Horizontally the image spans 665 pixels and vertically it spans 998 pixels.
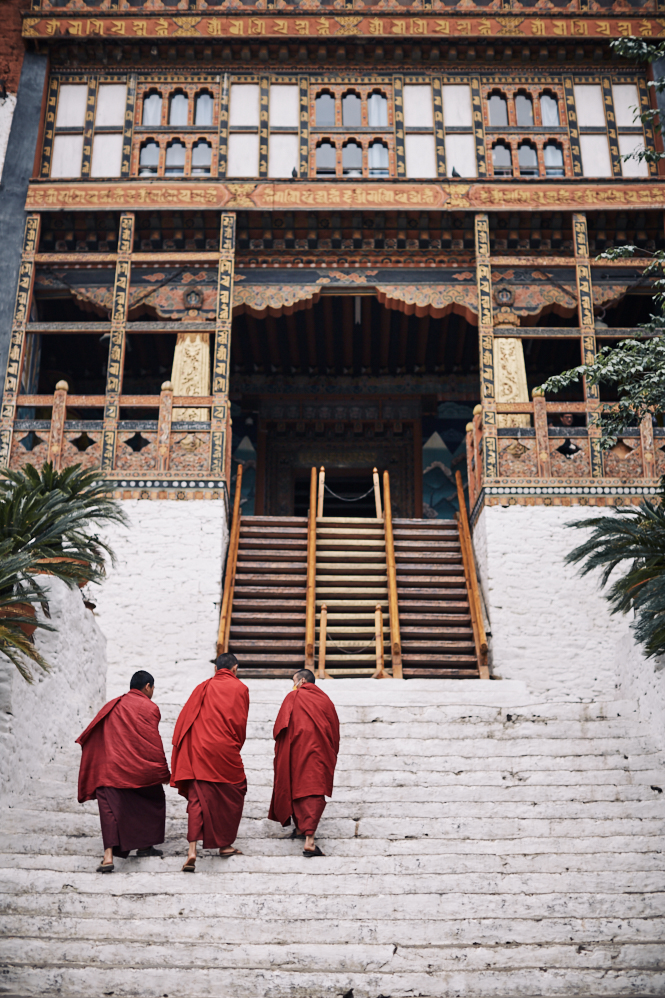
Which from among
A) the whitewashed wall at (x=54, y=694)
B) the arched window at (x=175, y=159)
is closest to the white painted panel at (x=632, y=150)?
the arched window at (x=175, y=159)

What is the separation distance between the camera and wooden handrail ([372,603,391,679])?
367 inches

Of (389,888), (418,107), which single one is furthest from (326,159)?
(389,888)

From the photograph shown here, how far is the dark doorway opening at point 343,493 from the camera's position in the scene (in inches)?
599

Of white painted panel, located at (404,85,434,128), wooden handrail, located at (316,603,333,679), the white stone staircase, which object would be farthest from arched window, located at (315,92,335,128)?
the white stone staircase

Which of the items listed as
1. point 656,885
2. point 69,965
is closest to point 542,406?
point 656,885

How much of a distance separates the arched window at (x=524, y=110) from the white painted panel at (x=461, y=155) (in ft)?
2.23

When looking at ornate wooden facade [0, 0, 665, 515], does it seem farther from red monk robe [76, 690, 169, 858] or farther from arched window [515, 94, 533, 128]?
red monk robe [76, 690, 169, 858]

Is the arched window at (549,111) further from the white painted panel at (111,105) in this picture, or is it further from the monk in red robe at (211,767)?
the monk in red robe at (211,767)

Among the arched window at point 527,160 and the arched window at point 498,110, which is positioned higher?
the arched window at point 498,110

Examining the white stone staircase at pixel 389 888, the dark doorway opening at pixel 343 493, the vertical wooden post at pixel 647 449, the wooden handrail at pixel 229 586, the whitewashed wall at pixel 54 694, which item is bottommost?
the white stone staircase at pixel 389 888

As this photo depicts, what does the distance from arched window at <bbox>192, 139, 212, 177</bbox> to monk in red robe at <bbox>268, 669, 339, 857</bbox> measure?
328 inches

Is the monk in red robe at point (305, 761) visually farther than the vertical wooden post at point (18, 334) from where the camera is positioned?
No

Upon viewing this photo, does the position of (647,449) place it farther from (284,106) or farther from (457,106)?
(284,106)

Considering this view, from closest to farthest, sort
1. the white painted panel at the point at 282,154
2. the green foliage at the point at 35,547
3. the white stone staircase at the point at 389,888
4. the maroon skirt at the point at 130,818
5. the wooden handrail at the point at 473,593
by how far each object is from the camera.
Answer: the white stone staircase at the point at 389,888
the maroon skirt at the point at 130,818
the green foliage at the point at 35,547
the wooden handrail at the point at 473,593
the white painted panel at the point at 282,154
